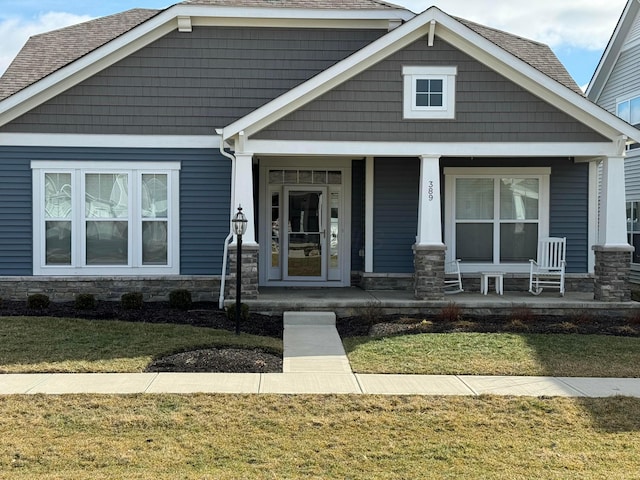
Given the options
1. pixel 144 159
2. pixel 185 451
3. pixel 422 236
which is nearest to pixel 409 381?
pixel 185 451

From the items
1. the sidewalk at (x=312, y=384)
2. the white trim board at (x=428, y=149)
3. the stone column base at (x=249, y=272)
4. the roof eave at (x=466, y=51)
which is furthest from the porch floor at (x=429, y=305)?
the sidewalk at (x=312, y=384)

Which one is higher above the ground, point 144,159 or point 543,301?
point 144,159

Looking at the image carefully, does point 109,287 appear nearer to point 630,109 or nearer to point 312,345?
point 312,345

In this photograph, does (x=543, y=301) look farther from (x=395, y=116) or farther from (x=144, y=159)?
(x=144, y=159)

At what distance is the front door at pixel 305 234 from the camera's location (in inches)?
548

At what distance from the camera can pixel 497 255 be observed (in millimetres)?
13281

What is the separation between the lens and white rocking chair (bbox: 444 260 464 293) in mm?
12688

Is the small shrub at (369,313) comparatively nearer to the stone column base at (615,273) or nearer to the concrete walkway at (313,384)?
the concrete walkway at (313,384)

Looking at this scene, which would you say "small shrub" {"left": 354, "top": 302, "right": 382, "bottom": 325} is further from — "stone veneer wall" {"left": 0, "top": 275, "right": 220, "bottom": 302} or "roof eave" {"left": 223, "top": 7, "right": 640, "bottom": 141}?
"roof eave" {"left": 223, "top": 7, "right": 640, "bottom": 141}

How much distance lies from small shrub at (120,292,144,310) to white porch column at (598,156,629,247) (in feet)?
27.3

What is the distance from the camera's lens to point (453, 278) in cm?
1304

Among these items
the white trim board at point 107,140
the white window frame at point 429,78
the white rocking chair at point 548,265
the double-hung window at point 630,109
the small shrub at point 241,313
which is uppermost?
the double-hung window at point 630,109

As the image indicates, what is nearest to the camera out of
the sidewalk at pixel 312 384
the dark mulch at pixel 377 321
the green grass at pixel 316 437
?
the green grass at pixel 316 437

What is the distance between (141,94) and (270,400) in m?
8.31
